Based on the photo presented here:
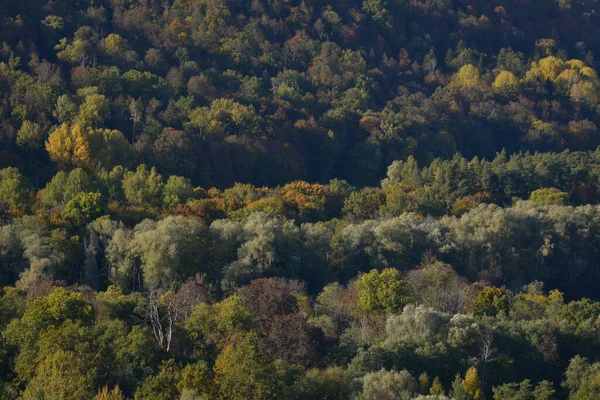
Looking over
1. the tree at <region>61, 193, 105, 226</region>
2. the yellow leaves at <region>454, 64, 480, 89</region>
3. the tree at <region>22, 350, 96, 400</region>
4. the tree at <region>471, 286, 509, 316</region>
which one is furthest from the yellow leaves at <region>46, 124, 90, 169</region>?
the yellow leaves at <region>454, 64, 480, 89</region>

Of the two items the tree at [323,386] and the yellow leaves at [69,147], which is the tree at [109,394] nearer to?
the tree at [323,386]

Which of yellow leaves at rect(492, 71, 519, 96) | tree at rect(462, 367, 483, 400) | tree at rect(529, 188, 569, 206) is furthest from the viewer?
yellow leaves at rect(492, 71, 519, 96)

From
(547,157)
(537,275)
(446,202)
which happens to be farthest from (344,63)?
(537,275)

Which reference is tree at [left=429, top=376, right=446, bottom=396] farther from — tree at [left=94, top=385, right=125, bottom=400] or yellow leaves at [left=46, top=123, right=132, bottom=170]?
yellow leaves at [left=46, top=123, right=132, bottom=170]

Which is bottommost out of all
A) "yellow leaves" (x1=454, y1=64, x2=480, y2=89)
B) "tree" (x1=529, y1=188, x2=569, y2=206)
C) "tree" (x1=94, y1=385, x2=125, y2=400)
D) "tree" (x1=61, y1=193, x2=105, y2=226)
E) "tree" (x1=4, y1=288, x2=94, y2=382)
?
"yellow leaves" (x1=454, y1=64, x2=480, y2=89)

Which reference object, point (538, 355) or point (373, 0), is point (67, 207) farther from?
point (373, 0)
